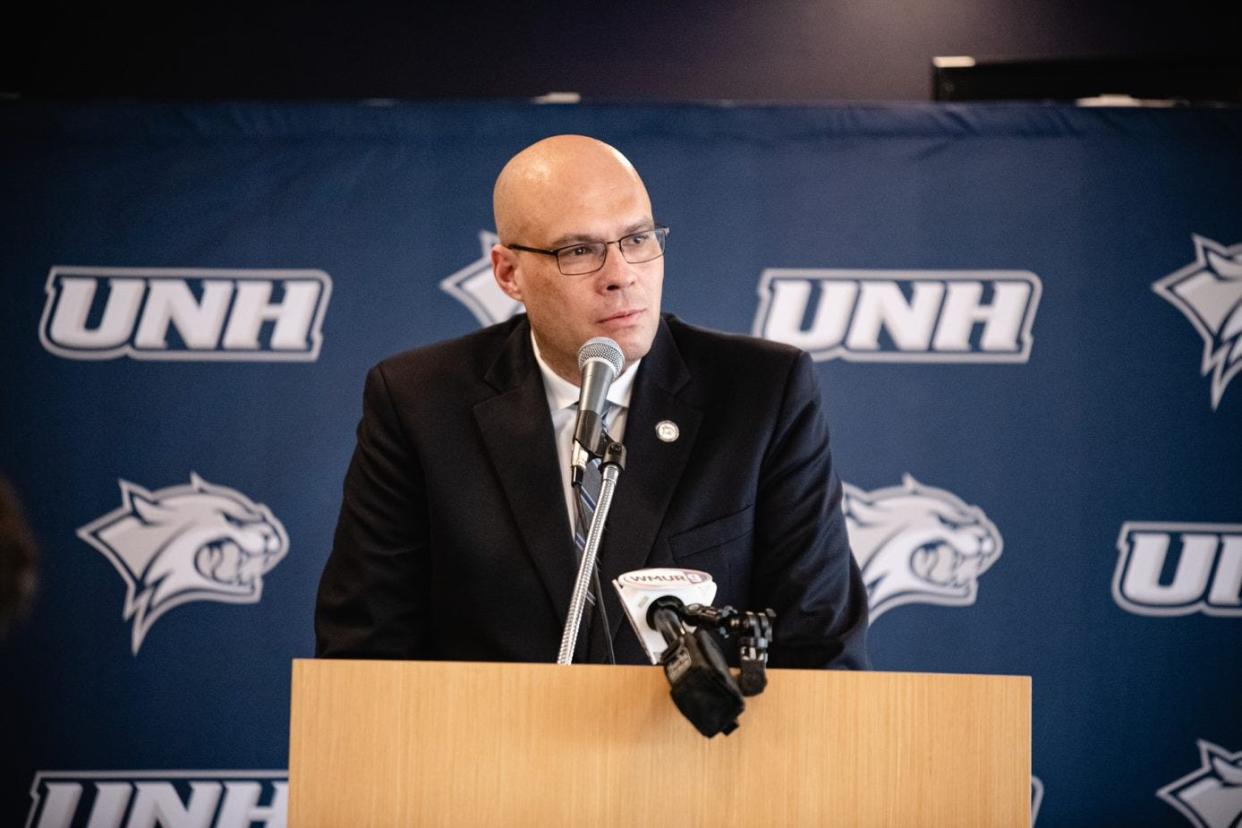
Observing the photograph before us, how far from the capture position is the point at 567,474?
235 cm

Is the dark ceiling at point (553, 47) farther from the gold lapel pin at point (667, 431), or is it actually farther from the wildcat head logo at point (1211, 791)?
the wildcat head logo at point (1211, 791)

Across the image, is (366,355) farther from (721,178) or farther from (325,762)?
(325,762)

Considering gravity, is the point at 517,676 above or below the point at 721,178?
below

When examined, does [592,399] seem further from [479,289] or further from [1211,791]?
[1211,791]

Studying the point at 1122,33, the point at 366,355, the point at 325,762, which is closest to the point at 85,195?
the point at 366,355

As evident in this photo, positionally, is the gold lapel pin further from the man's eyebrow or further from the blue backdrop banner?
the blue backdrop banner

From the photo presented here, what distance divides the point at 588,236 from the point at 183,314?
1.80 m

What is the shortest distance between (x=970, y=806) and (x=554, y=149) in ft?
4.54

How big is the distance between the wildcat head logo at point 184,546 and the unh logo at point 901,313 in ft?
4.90

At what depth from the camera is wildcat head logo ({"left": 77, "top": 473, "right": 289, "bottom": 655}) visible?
3.62 m

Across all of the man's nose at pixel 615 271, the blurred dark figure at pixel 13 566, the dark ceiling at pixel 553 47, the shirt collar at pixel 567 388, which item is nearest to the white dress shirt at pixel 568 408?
the shirt collar at pixel 567 388

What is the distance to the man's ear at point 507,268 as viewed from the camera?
2.46 m

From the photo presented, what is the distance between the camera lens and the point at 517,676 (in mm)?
1489

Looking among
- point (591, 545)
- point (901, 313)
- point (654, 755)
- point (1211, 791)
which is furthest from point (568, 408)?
point (1211, 791)
